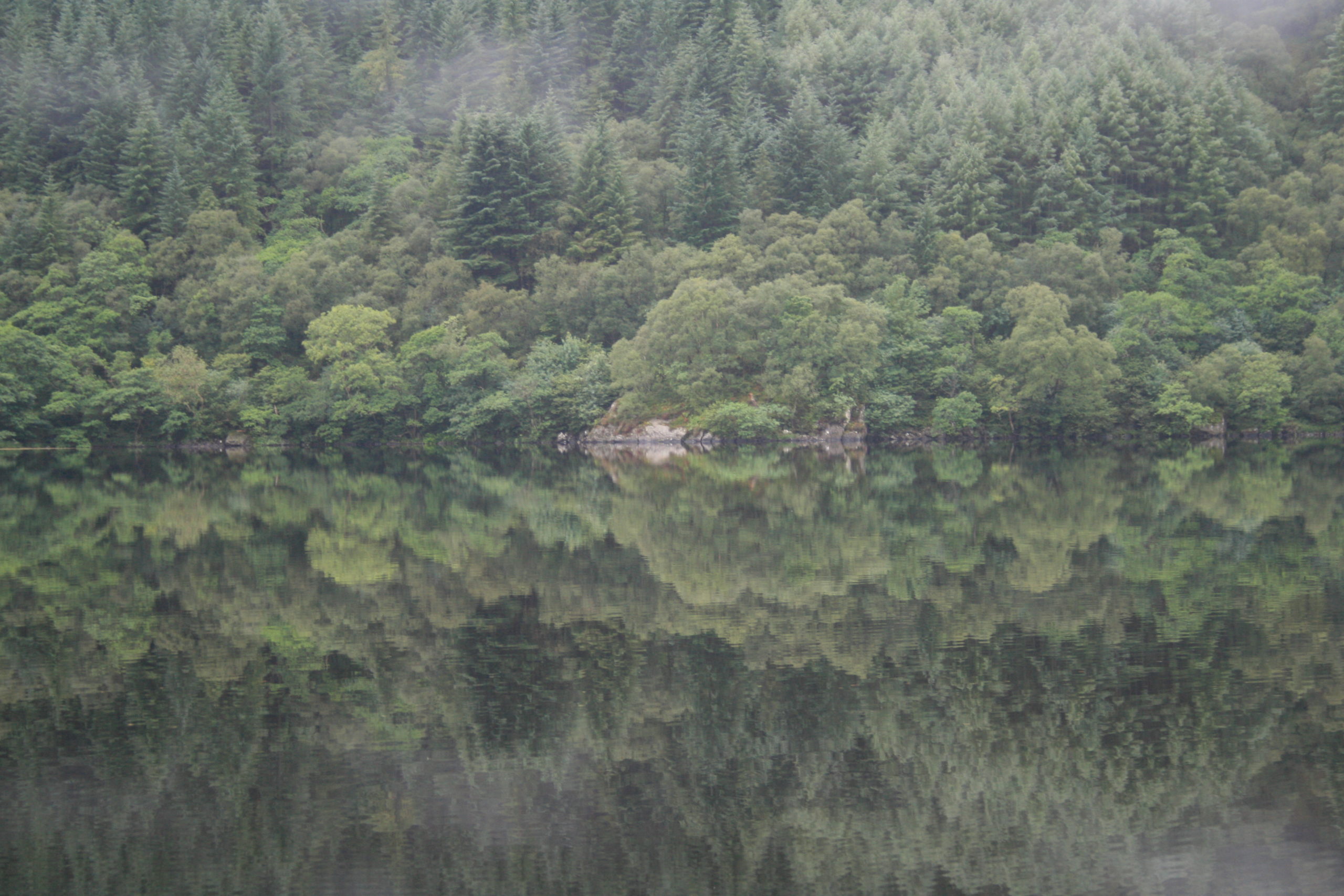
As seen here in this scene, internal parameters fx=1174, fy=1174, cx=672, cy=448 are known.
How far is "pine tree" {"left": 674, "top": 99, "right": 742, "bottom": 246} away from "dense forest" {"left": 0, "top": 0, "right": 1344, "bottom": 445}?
11.4 inches

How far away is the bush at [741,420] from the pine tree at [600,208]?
16.7m

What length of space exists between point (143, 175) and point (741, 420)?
49580mm

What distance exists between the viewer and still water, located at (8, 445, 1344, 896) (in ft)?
31.6

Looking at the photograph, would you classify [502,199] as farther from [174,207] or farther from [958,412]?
[958,412]

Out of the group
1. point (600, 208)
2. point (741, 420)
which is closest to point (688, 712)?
point (741, 420)

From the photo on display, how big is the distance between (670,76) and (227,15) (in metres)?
41.6

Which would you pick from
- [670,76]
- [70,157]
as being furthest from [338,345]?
[670,76]

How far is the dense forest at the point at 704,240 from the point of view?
2660 inches

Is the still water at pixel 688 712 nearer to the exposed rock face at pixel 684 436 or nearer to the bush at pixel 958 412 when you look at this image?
the bush at pixel 958 412

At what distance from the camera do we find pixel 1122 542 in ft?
76.8

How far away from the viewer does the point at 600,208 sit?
8088cm

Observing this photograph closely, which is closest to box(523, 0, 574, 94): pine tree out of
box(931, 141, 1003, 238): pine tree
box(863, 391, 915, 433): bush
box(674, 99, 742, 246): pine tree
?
box(674, 99, 742, 246): pine tree

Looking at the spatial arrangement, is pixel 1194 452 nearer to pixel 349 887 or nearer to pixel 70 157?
pixel 349 887

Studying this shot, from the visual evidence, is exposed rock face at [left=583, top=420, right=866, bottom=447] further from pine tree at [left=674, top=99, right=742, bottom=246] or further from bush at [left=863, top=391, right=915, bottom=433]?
pine tree at [left=674, top=99, right=742, bottom=246]
